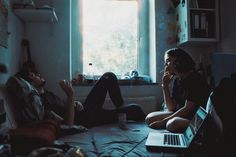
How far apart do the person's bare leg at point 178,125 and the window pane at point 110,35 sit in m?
1.51

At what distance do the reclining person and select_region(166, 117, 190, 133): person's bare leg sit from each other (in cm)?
70

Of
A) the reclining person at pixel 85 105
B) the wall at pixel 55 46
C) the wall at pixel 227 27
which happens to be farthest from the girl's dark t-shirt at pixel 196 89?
the wall at pixel 55 46

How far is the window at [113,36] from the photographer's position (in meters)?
3.21

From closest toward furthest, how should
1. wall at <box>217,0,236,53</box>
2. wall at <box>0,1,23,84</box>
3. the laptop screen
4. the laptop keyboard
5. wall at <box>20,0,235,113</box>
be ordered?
the laptop screen
the laptop keyboard
wall at <box>0,1,23,84</box>
wall at <box>217,0,236,53</box>
wall at <box>20,0,235,113</box>

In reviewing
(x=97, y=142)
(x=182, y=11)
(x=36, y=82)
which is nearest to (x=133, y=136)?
(x=97, y=142)

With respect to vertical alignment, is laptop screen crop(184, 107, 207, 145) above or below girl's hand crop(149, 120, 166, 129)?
above

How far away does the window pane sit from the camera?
3.23 metres

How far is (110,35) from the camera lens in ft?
10.8

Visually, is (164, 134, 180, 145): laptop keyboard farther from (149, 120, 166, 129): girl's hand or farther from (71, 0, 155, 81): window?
(71, 0, 155, 81): window

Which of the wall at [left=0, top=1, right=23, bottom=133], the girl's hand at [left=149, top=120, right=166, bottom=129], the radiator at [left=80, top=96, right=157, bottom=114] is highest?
the wall at [left=0, top=1, right=23, bottom=133]

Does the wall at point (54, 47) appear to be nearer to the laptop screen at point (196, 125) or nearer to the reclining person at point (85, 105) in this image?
the reclining person at point (85, 105)

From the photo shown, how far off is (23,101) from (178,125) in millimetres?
1000

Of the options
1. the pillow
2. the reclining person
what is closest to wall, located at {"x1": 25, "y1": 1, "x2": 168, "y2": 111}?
the reclining person

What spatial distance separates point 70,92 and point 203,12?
1.61 metres
